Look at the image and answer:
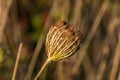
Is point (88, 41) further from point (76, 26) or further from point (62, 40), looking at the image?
point (62, 40)

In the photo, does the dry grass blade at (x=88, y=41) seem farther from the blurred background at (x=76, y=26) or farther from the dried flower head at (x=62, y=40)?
the dried flower head at (x=62, y=40)

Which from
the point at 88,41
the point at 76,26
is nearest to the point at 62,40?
the point at 76,26

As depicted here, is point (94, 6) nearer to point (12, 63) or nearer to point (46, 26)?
point (46, 26)

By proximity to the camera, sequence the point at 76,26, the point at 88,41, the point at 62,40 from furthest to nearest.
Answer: the point at 88,41
the point at 76,26
the point at 62,40

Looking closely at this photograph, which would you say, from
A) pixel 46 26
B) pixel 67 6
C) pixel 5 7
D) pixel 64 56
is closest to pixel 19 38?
pixel 46 26

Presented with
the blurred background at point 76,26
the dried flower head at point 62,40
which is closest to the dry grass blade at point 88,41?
the blurred background at point 76,26

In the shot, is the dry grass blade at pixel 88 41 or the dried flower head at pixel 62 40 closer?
the dried flower head at pixel 62 40

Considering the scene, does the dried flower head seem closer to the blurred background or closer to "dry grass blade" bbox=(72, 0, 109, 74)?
the blurred background
